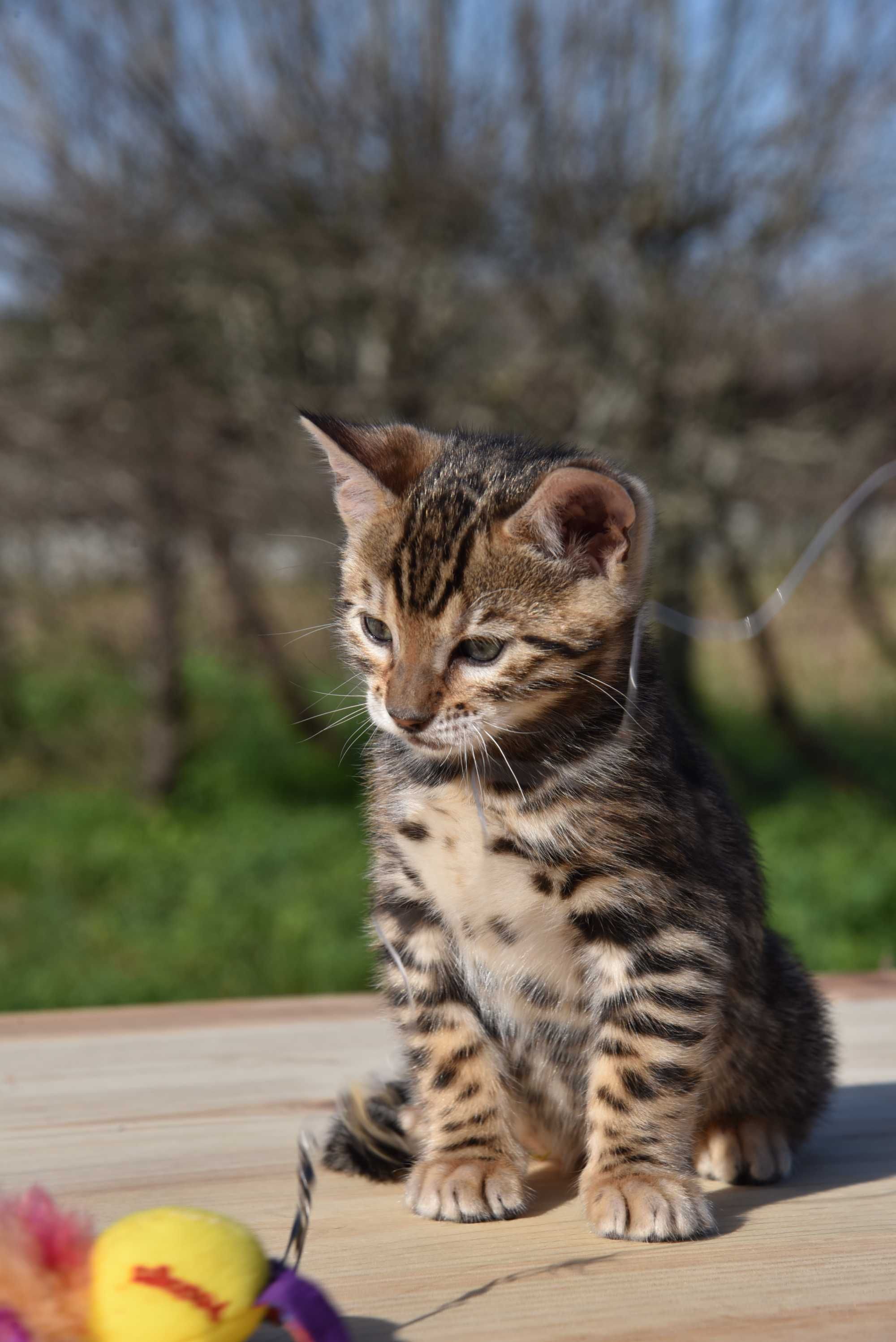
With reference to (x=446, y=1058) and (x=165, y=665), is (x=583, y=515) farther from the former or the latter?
(x=165, y=665)

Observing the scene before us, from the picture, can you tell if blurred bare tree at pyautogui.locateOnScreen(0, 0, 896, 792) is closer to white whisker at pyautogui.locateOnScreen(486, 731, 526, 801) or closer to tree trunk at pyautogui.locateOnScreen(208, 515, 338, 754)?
tree trunk at pyautogui.locateOnScreen(208, 515, 338, 754)

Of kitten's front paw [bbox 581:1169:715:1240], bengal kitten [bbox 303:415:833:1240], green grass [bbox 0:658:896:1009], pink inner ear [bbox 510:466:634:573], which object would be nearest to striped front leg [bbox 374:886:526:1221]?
bengal kitten [bbox 303:415:833:1240]

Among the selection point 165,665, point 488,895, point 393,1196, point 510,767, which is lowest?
point 393,1196

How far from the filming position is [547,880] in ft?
5.02

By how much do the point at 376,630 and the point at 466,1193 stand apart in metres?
0.71

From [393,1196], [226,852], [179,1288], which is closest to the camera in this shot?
[179,1288]

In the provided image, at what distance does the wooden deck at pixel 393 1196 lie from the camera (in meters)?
1.28

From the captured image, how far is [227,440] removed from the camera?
5.70 metres

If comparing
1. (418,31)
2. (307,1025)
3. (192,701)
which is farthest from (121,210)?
(307,1025)

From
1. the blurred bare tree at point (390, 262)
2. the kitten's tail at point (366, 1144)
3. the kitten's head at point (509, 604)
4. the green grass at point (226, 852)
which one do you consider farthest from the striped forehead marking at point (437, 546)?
the blurred bare tree at point (390, 262)

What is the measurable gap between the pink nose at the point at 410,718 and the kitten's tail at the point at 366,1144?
0.53 metres

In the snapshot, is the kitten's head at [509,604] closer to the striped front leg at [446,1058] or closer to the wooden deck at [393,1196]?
the striped front leg at [446,1058]

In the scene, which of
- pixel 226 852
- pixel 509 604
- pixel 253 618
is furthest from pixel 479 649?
pixel 253 618

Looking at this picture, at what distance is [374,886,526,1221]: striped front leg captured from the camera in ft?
5.41
